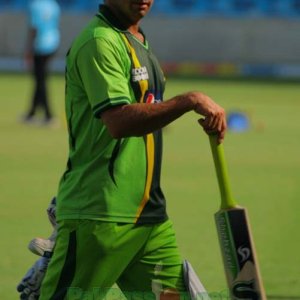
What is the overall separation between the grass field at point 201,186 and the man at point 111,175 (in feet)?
8.89

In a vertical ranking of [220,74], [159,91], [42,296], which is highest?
[159,91]

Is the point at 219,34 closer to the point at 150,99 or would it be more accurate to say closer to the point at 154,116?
the point at 150,99

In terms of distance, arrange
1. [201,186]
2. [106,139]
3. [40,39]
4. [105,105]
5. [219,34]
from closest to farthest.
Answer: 1. [105,105]
2. [106,139]
3. [201,186]
4. [40,39]
5. [219,34]

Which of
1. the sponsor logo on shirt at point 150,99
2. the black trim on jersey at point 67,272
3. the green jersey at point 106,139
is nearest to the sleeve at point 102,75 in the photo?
the green jersey at point 106,139

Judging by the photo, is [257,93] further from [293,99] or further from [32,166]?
[32,166]

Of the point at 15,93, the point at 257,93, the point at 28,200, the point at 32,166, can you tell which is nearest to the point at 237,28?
the point at 257,93

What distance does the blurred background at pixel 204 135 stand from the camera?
10.8 m

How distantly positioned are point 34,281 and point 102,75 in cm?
132

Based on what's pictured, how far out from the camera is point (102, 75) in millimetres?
5859

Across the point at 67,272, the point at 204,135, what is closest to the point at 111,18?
the point at 67,272

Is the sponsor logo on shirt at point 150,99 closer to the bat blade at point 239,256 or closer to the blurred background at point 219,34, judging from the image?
the bat blade at point 239,256

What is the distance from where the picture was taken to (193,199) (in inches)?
523

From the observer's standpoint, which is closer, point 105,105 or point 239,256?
point 239,256

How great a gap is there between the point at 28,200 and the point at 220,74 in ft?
68.9
